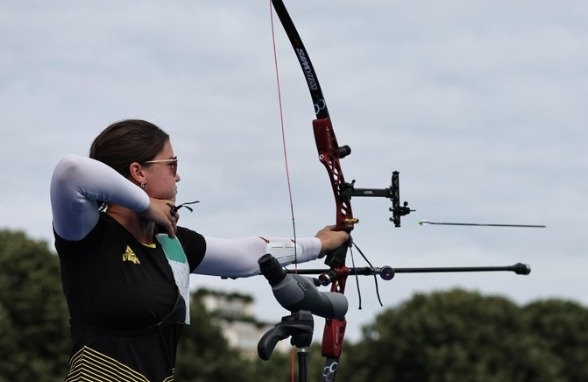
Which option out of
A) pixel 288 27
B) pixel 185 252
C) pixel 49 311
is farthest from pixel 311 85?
pixel 49 311

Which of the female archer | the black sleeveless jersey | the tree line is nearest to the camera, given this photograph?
the female archer

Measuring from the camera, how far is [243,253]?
6.08 m

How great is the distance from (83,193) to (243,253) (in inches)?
53.8

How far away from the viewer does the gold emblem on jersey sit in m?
5.21

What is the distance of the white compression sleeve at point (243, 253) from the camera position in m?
5.93

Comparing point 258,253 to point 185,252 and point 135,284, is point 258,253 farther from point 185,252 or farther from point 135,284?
point 135,284

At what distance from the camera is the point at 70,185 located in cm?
483

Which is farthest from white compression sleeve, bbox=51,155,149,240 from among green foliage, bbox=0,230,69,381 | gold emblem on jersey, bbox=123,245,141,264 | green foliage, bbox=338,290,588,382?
green foliage, bbox=338,290,588,382

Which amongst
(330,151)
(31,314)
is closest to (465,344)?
(31,314)

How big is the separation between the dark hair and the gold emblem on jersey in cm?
32

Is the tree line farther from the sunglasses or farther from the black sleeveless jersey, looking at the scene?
the black sleeveless jersey

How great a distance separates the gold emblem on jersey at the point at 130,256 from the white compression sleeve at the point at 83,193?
0.73 feet

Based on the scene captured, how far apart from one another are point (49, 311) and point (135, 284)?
35.0m

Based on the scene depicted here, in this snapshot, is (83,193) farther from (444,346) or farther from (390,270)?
(444,346)
